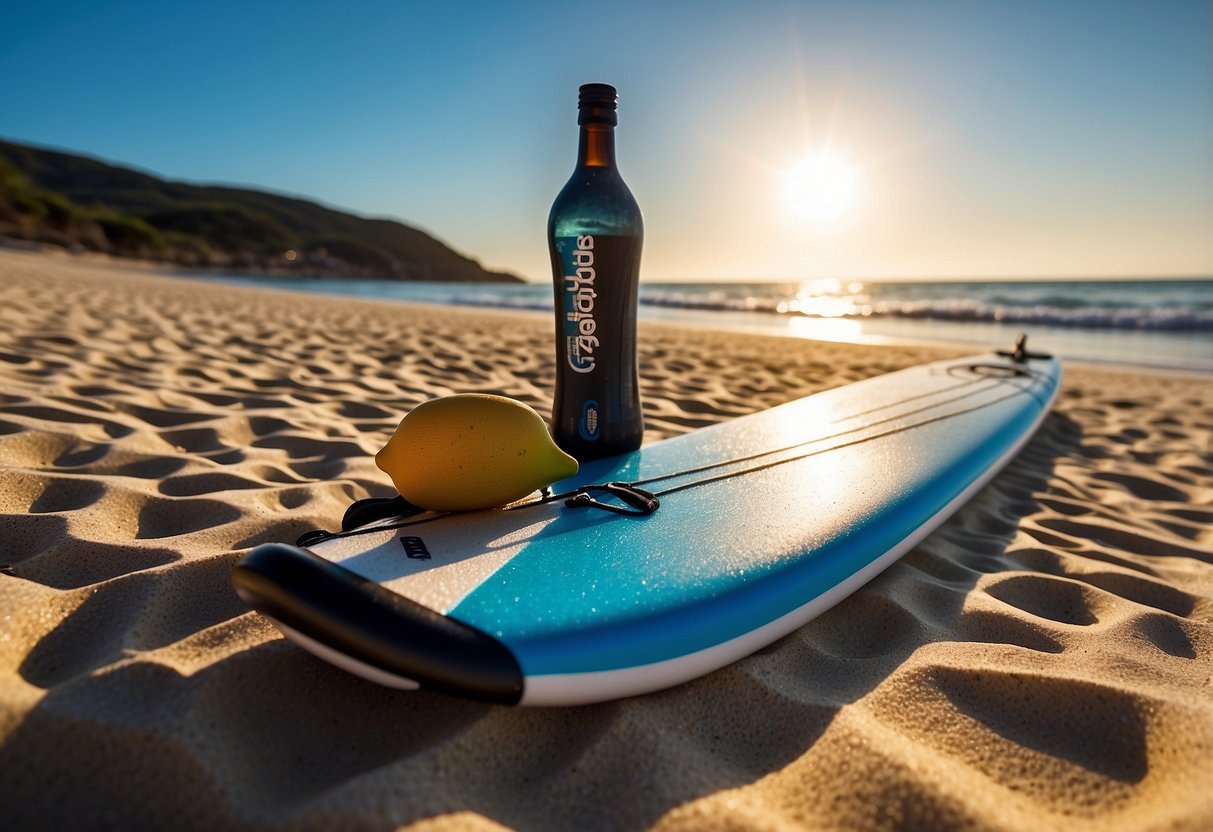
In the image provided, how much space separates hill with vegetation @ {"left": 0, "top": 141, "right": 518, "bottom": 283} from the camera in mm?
27125

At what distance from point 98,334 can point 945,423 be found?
424cm

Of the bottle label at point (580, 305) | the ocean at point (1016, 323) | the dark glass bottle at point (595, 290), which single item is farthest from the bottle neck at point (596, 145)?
the ocean at point (1016, 323)

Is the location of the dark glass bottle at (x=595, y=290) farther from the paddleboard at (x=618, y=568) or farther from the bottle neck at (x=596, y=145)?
the paddleboard at (x=618, y=568)

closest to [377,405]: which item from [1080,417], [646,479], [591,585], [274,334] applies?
[646,479]

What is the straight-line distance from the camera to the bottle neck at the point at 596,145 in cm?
153

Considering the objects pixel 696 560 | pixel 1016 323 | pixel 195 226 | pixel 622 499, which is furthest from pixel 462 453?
pixel 195 226

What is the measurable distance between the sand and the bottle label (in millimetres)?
630

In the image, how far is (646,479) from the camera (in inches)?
62.3

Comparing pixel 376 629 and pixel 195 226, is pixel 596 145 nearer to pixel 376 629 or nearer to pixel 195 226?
pixel 376 629

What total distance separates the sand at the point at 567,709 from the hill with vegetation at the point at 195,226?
95.6ft

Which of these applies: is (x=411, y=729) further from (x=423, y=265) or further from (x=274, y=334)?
(x=423, y=265)

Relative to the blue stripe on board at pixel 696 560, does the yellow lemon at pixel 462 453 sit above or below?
above

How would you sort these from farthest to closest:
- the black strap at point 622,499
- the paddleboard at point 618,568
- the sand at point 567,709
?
the black strap at point 622,499 < the paddleboard at point 618,568 < the sand at point 567,709

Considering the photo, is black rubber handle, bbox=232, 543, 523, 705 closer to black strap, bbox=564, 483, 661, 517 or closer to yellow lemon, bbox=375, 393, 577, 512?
yellow lemon, bbox=375, 393, 577, 512
